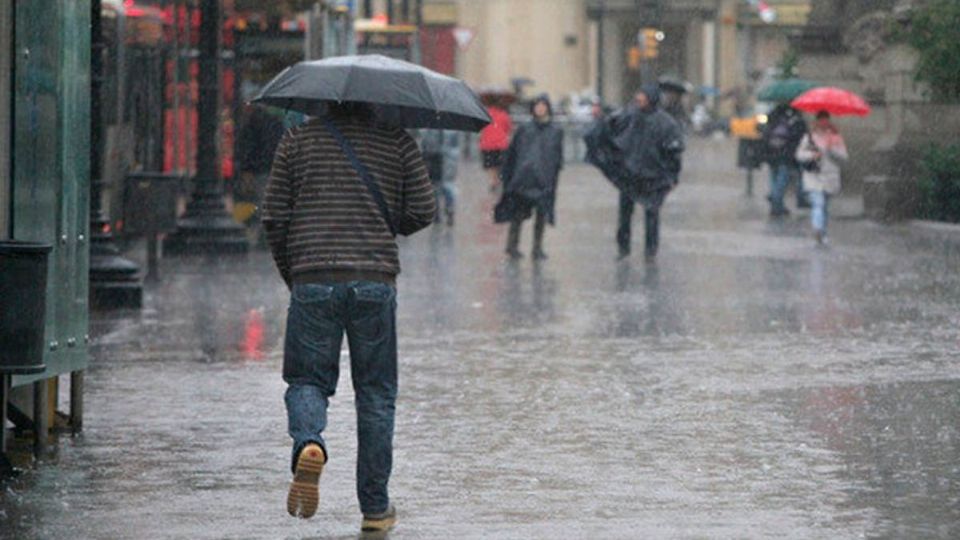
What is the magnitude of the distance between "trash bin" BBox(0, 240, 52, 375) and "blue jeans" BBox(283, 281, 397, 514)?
1.47m

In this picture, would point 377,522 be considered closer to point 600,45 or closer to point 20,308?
point 20,308

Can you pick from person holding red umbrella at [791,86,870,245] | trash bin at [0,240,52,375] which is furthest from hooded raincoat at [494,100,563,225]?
trash bin at [0,240,52,375]

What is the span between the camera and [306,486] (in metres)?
8.97

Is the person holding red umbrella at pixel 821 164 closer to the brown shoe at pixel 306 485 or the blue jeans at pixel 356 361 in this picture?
the blue jeans at pixel 356 361

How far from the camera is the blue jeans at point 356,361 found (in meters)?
9.24

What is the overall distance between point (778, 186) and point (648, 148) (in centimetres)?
883

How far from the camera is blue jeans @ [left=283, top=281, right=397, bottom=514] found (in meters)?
9.24

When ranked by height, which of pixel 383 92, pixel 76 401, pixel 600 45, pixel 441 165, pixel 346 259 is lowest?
pixel 76 401

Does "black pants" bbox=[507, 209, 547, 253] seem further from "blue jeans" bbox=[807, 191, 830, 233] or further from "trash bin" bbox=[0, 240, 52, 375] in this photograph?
"trash bin" bbox=[0, 240, 52, 375]

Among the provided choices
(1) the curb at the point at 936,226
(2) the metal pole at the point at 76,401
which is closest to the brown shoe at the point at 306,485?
(2) the metal pole at the point at 76,401

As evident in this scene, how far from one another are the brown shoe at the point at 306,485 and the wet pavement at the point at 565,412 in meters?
0.34

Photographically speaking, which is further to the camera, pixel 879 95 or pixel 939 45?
pixel 879 95

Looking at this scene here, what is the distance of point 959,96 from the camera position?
31250mm

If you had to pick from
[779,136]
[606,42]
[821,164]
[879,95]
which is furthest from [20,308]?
[606,42]
